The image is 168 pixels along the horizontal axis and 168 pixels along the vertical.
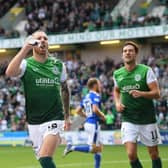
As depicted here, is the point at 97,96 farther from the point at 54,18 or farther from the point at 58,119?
the point at 54,18

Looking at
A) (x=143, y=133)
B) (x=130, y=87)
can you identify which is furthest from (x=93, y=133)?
(x=130, y=87)

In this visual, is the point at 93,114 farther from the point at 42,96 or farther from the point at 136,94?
the point at 42,96

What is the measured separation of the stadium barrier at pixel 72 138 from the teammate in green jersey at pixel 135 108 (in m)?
14.5

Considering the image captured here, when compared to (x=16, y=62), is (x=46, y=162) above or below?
below

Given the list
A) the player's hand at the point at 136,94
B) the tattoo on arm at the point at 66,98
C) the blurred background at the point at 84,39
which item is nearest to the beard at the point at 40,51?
the tattoo on arm at the point at 66,98

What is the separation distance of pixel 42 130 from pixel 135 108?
2.25 metres

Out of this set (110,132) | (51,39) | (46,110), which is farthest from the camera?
(51,39)

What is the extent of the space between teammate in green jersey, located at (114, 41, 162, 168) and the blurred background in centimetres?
1868

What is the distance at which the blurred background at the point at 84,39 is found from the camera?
33.0 meters

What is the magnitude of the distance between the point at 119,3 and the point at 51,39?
16.8 feet

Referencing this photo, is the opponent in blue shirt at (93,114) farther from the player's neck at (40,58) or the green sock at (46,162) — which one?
the green sock at (46,162)

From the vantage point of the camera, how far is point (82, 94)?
111 ft

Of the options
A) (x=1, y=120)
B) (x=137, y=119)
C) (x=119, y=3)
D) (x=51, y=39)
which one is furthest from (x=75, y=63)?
(x=137, y=119)

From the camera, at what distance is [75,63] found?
38750mm
